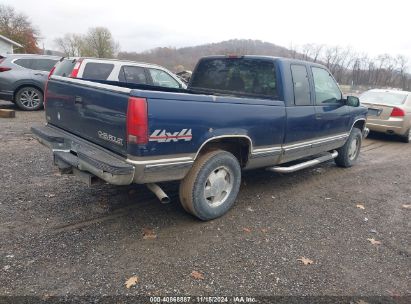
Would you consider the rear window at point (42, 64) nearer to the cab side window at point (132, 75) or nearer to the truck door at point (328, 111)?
the cab side window at point (132, 75)

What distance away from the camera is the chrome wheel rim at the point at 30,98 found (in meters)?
10.9

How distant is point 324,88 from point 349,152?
1.87 m

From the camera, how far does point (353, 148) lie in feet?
22.6

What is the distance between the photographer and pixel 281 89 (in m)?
4.48

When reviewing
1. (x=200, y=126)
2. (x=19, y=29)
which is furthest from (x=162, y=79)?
(x=19, y=29)

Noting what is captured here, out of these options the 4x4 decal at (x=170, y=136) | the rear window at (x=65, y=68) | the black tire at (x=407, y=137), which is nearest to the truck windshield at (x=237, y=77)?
the 4x4 decal at (x=170, y=136)

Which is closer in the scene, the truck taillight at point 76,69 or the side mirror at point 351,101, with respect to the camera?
the side mirror at point 351,101

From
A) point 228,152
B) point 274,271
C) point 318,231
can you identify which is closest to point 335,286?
point 274,271

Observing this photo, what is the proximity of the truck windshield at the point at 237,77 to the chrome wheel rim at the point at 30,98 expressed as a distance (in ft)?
25.0

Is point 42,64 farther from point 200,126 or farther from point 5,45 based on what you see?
point 5,45

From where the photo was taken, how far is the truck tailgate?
124 inches

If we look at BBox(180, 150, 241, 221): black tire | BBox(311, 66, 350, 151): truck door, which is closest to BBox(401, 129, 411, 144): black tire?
BBox(311, 66, 350, 151): truck door

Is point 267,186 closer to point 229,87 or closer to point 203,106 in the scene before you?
point 229,87

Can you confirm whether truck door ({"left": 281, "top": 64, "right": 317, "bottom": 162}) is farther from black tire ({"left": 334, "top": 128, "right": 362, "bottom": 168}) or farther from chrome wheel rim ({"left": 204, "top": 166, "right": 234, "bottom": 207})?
black tire ({"left": 334, "top": 128, "right": 362, "bottom": 168})
